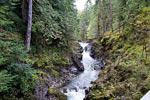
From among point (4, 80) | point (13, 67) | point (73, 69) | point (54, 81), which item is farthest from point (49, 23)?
point (73, 69)

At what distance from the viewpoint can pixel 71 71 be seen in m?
10.7

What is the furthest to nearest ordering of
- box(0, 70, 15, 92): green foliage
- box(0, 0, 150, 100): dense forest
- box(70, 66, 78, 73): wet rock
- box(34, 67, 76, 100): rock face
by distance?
box(70, 66, 78, 73): wet rock, box(34, 67, 76, 100): rock face, box(0, 0, 150, 100): dense forest, box(0, 70, 15, 92): green foliage

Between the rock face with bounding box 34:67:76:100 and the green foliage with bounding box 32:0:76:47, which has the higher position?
the green foliage with bounding box 32:0:76:47

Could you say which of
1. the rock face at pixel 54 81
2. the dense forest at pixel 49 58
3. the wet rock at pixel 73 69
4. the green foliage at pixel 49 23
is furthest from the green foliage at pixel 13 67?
the wet rock at pixel 73 69

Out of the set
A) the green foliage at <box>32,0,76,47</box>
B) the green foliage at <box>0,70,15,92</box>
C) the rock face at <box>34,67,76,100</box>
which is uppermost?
the green foliage at <box>32,0,76,47</box>

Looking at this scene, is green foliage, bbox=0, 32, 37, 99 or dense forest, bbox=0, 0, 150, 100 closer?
green foliage, bbox=0, 32, 37, 99

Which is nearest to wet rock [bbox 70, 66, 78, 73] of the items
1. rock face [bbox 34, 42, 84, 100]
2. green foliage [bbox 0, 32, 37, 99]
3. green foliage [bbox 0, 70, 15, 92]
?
rock face [bbox 34, 42, 84, 100]

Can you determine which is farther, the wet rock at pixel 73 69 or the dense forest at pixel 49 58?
the wet rock at pixel 73 69

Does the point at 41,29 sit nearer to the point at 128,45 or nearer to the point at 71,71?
the point at 71,71

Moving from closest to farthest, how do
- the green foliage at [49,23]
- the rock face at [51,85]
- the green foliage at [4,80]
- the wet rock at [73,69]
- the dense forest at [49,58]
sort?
the green foliage at [4,80]
the dense forest at [49,58]
the rock face at [51,85]
the green foliage at [49,23]
the wet rock at [73,69]

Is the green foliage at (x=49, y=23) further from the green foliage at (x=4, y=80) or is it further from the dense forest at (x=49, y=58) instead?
the green foliage at (x=4, y=80)

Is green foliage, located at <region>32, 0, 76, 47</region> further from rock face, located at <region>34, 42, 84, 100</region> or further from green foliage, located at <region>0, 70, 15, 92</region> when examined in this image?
green foliage, located at <region>0, 70, 15, 92</region>

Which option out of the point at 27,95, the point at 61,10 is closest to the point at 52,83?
the point at 27,95

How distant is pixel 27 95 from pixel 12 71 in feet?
5.15
